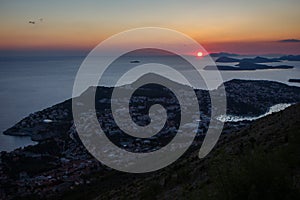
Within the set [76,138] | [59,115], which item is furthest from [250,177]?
[59,115]

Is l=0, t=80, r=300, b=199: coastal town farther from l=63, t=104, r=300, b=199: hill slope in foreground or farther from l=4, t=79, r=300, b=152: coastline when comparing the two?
l=63, t=104, r=300, b=199: hill slope in foreground

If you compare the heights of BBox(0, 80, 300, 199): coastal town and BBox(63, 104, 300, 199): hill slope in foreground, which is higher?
BBox(63, 104, 300, 199): hill slope in foreground

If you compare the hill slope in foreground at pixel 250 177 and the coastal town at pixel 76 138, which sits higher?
the hill slope in foreground at pixel 250 177

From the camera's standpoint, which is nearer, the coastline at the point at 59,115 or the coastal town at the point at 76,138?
the coastal town at the point at 76,138

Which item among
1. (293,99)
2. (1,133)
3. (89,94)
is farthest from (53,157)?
(293,99)

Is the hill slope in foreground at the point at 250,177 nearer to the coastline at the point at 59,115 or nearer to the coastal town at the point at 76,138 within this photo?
the coastal town at the point at 76,138

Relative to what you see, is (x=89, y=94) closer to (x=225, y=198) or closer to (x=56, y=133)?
(x=56, y=133)

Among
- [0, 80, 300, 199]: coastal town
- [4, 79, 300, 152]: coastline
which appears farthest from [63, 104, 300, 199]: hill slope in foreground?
[4, 79, 300, 152]: coastline

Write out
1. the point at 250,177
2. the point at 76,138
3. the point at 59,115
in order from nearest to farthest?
the point at 250,177, the point at 76,138, the point at 59,115

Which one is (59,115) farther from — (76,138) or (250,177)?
(250,177)

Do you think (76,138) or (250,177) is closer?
(250,177)

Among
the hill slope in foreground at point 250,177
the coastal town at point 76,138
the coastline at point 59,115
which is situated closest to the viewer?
the hill slope in foreground at point 250,177

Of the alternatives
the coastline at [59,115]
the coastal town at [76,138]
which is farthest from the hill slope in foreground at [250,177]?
the coastline at [59,115]
